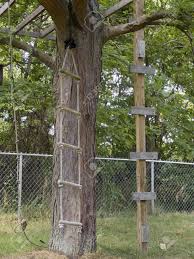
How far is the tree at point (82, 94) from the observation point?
5270mm

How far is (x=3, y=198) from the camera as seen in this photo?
9648mm

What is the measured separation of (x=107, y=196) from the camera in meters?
10.8

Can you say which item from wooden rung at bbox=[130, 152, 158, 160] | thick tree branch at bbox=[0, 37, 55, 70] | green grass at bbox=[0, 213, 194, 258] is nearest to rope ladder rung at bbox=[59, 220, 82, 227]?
green grass at bbox=[0, 213, 194, 258]

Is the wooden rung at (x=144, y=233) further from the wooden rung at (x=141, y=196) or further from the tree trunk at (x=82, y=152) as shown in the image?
the tree trunk at (x=82, y=152)

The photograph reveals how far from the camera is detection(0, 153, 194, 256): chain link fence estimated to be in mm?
8305

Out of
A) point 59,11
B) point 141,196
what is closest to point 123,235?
point 141,196

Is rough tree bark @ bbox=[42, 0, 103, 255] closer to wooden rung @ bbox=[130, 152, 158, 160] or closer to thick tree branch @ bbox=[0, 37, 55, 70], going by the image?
thick tree branch @ bbox=[0, 37, 55, 70]

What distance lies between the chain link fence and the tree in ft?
5.17

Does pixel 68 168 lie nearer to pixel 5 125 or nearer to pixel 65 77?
pixel 65 77

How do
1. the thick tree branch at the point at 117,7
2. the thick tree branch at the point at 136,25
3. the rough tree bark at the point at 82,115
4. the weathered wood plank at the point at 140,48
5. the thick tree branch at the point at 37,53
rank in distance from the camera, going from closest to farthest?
1. the rough tree bark at the point at 82,115
2. the thick tree branch at the point at 136,25
3. the thick tree branch at the point at 117,7
4. the thick tree branch at the point at 37,53
5. the weathered wood plank at the point at 140,48

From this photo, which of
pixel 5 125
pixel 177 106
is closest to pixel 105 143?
pixel 177 106

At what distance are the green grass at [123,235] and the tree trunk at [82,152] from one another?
48 cm

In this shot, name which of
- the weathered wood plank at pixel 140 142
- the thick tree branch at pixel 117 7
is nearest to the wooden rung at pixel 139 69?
the weathered wood plank at pixel 140 142

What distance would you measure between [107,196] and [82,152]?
18.0 feet
